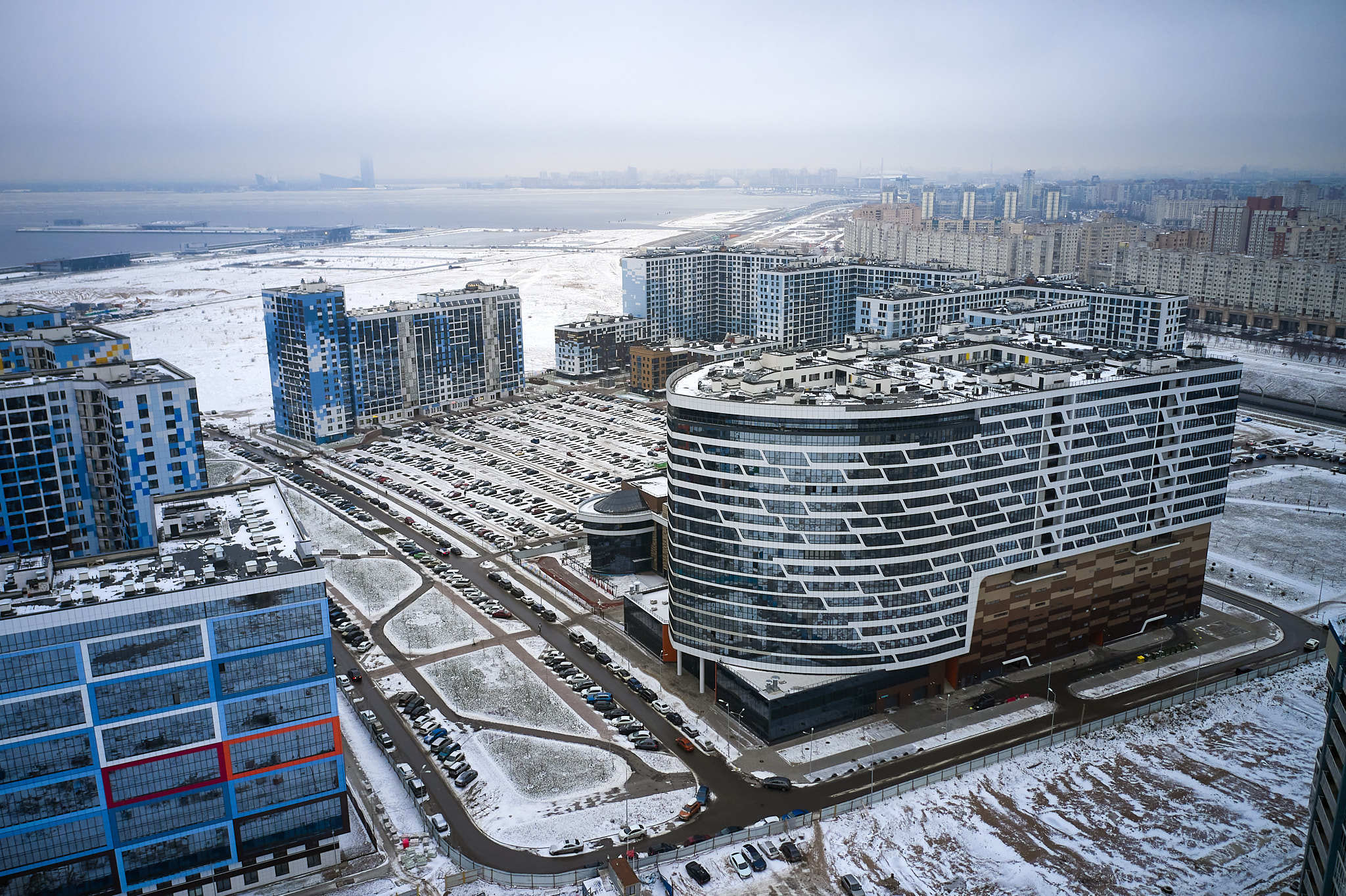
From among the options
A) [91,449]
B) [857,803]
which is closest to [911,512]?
[857,803]

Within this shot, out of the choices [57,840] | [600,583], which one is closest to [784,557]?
[600,583]

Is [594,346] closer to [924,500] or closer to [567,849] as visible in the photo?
[924,500]

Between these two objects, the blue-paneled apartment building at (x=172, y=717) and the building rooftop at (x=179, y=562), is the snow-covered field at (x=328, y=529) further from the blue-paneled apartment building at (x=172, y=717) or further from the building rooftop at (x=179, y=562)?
the blue-paneled apartment building at (x=172, y=717)

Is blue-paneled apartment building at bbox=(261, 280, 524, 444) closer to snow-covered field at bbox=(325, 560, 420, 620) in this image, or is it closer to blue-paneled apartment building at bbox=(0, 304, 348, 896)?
snow-covered field at bbox=(325, 560, 420, 620)

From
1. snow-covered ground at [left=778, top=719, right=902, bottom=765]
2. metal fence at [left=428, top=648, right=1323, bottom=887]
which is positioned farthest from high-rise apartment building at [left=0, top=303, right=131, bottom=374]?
snow-covered ground at [left=778, top=719, right=902, bottom=765]

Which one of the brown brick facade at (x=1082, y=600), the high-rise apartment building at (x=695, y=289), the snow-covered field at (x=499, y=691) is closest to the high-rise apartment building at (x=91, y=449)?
the snow-covered field at (x=499, y=691)

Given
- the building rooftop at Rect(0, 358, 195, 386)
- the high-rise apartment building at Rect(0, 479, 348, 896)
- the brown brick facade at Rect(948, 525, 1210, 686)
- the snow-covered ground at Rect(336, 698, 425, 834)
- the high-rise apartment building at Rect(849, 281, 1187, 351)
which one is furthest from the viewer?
the high-rise apartment building at Rect(849, 281, 1187, 351)
